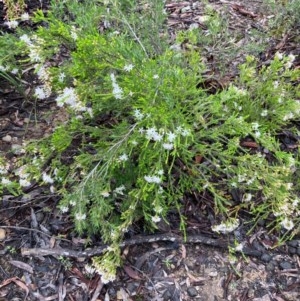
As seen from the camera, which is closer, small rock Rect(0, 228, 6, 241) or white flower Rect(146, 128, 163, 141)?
white flower Rect(146, 128, 163, 141)

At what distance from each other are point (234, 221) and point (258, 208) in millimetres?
321

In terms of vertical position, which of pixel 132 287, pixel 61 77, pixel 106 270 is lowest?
pixel 132 287

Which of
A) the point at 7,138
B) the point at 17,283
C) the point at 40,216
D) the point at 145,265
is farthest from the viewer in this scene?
the point at 7,138

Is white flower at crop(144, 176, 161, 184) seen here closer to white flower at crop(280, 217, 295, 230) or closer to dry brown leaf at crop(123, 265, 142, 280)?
dry brown leaf at crop(123, 265, 142, 280)

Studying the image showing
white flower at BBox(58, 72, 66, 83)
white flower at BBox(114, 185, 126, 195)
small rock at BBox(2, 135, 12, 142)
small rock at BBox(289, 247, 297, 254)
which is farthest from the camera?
small rock at BBox(2, 135, 12, 142)

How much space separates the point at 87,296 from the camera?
2.59 m

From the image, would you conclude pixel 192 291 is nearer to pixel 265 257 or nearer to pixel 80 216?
pixel 265 257

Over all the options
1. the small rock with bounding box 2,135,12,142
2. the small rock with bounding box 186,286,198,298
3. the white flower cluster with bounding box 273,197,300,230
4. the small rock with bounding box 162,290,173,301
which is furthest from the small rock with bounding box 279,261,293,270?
the small rock with bounding box 2,135,12,142

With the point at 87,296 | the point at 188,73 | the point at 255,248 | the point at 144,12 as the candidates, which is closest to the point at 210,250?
the point at 255,248

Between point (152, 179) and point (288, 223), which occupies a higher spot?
point (152, 179)

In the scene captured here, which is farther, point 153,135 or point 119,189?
point 119,189

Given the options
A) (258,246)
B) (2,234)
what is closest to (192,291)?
(258,246)

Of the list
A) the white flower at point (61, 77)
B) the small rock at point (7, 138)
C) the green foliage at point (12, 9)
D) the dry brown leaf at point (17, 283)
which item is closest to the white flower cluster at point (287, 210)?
the white flower at point (61, 77)

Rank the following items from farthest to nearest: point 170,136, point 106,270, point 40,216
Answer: point 40,216
point 106,270
point 170,136
